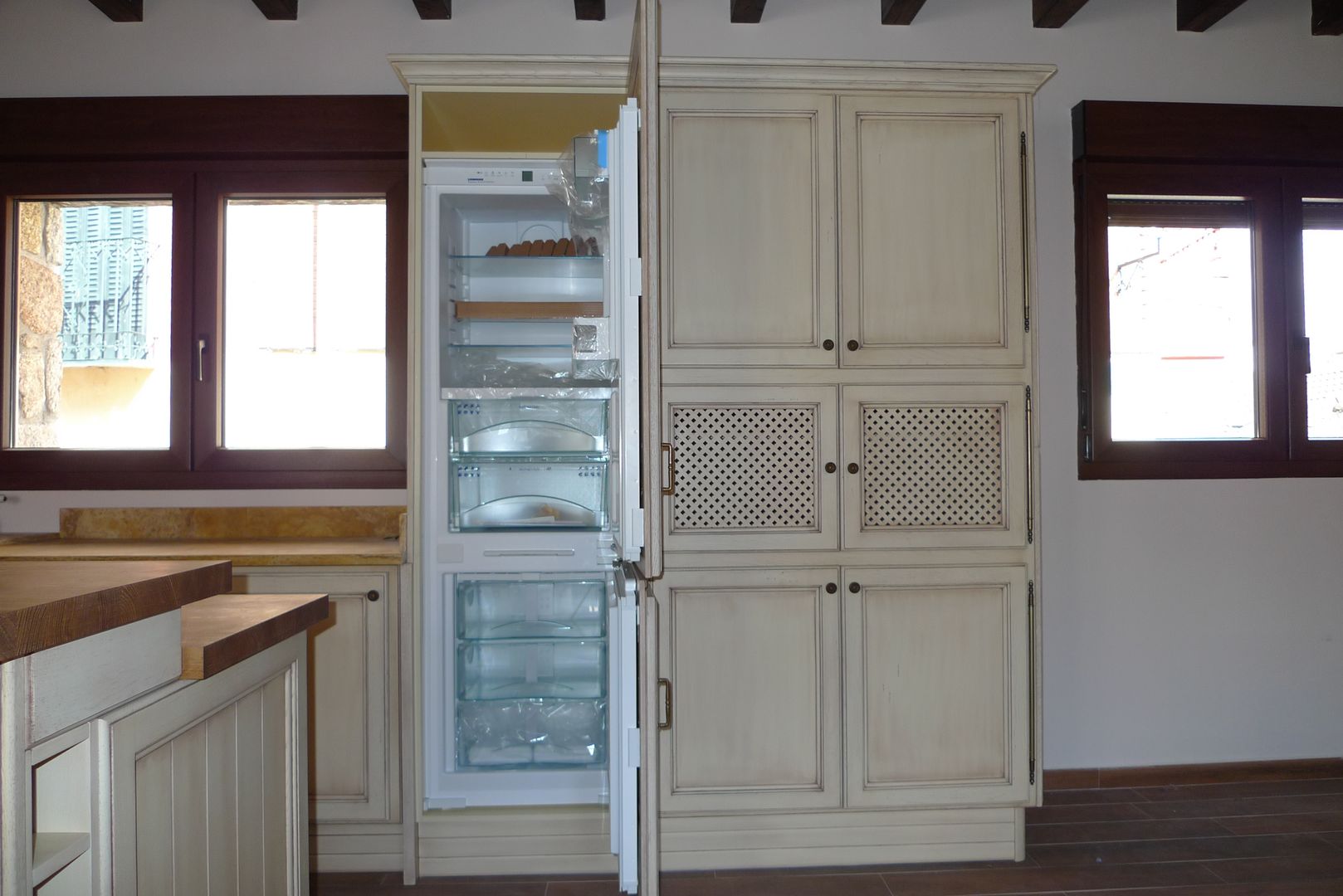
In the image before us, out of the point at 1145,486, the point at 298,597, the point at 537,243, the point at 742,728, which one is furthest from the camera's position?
the point at 1145,486

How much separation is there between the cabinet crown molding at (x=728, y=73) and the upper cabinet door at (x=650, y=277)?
82 cm

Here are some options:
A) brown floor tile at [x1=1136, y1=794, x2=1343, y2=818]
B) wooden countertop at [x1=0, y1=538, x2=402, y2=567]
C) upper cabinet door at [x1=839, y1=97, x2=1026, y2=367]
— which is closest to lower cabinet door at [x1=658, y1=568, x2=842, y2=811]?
upper cabinet door at [x1=839, y1=97, x2=1026, y2=367]

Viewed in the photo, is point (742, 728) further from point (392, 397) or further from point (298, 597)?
point (392, 397)

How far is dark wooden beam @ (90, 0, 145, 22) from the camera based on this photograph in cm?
295

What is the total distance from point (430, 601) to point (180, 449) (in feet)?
3.81

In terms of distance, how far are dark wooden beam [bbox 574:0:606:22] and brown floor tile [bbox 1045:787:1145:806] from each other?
2.97 meters

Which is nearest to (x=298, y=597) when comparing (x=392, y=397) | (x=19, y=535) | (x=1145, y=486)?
(x=392, y=397)

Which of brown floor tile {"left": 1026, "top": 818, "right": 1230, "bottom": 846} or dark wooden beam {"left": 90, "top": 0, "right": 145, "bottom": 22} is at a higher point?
dark wooden beam {"left": 90, "top": 0, "right": 145, "bottom": 22}

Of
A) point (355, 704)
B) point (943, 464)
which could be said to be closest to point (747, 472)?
point (943, 464)

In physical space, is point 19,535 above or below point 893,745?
above

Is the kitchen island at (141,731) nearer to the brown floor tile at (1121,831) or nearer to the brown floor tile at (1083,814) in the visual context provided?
the brown floor tile at (1121,831)

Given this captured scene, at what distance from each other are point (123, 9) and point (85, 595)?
280 cm

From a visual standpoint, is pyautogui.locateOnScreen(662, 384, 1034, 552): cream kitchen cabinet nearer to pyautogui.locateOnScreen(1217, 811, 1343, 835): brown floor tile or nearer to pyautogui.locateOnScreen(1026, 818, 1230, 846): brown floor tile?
pyautogui.locateOnScreen(1026, 818, 1230, 846): brown floor tile

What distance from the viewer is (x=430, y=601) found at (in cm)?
254
